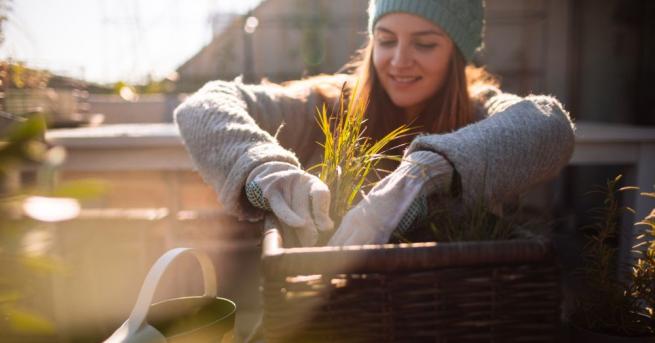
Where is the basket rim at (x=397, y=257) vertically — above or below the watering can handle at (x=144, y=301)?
above

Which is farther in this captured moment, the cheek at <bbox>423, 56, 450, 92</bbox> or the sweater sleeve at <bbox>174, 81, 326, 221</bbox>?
the cheek at <bbox>423, 56, 450, 92</bbox>

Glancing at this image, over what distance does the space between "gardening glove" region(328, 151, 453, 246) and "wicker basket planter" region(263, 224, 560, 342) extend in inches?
6.5

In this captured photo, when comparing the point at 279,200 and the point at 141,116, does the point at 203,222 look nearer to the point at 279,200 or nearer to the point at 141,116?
the point at 141,116

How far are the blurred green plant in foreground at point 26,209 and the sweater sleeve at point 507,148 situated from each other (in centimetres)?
61

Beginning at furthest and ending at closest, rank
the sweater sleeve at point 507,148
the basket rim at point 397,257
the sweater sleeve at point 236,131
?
the sweater sleeve at point 236,131, the sweater sleeve at point 507,148, the basket rim at point 397,257

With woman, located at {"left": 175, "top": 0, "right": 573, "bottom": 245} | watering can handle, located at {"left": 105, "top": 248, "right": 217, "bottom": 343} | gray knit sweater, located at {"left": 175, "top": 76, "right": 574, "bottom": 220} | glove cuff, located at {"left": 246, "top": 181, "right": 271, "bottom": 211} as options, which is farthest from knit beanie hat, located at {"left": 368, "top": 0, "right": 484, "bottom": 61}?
watering can handle, located at {"left": 105, "top": 248, "right": 217, "bottom": 343}

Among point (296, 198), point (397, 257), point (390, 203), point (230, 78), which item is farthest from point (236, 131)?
point (230, 78)

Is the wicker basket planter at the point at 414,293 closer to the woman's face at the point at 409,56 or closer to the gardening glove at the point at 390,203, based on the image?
the gardening glove at the point at 390,203

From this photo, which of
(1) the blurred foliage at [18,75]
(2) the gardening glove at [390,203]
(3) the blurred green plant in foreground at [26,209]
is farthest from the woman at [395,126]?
(3) the blurred green plant in foreground at [26,209]

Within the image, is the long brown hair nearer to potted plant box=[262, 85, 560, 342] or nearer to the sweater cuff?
the sweater cuff

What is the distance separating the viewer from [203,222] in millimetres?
3072

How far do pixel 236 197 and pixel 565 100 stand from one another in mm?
4561

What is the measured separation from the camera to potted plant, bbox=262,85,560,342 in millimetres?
500

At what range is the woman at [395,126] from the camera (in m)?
0.73
